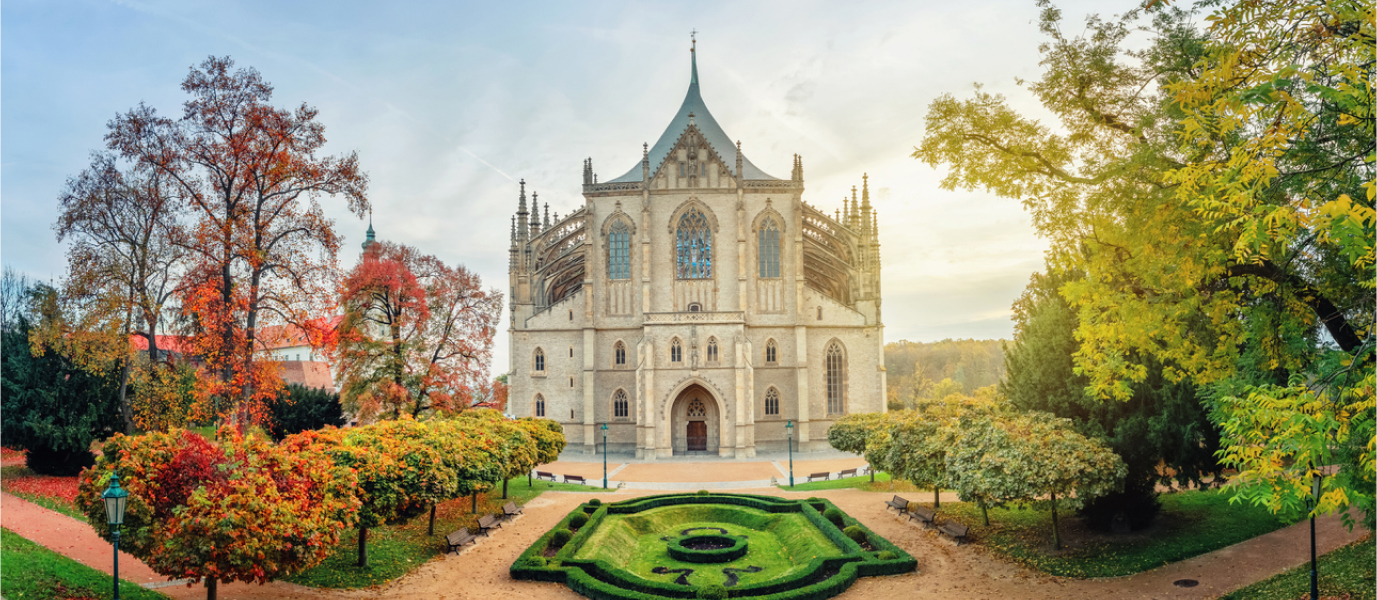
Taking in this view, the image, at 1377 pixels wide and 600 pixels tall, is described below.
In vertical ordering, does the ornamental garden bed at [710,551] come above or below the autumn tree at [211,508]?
below

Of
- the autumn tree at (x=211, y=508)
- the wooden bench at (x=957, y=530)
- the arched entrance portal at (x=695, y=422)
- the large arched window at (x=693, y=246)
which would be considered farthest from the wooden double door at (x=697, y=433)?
the autumn tree at (x=211, y=508)

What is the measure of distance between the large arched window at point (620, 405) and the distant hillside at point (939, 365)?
1478 inches

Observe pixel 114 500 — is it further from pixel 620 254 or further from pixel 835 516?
pixel 620 254

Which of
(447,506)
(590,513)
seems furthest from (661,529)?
(447,506)

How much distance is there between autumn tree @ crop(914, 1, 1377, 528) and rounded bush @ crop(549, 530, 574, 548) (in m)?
15.0

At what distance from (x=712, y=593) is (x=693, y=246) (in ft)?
99.3

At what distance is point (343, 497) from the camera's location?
15.6 metres

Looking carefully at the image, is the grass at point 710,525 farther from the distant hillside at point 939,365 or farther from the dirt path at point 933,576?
the distant hillside at point 939,365

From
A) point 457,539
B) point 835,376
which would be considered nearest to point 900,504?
point 457,539

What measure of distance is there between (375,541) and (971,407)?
18384 millimetres

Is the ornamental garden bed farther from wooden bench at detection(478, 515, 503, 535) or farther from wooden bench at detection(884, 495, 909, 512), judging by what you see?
wooden bench at detection(884, 495, 909, 512)

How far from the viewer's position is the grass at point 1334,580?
13.6m

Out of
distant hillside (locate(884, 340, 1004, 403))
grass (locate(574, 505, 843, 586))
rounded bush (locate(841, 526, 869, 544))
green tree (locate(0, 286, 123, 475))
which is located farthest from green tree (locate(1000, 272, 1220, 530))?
distant hillside (locate(884, 340, 1004, 403))

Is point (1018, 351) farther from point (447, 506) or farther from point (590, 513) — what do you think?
point (447, 506)
